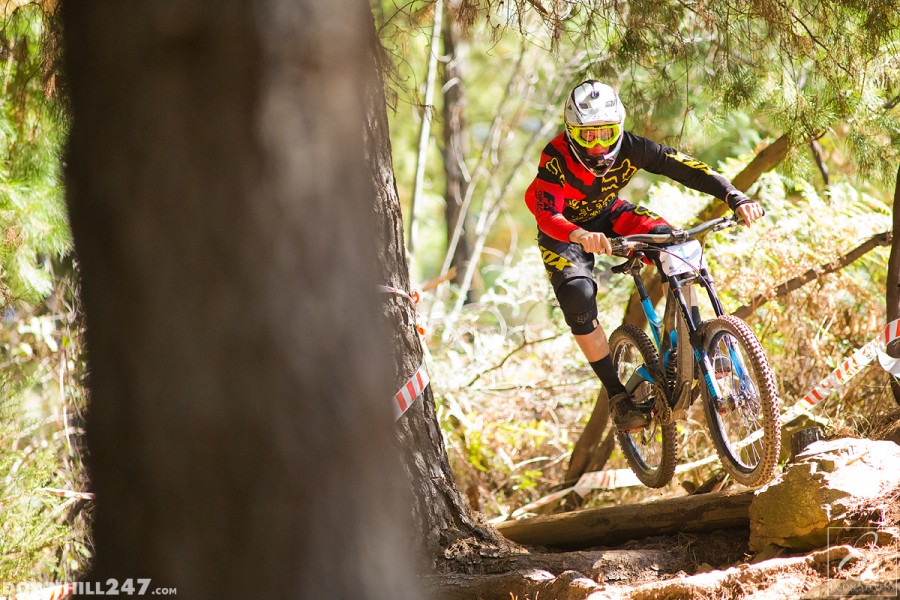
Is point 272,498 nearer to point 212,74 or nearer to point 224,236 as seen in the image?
point 224,236

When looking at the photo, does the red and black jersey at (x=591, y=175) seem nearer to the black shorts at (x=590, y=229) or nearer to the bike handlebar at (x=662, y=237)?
the black shorts at (x=590, y=229)

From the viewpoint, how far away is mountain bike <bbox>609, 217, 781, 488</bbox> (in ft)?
12.8

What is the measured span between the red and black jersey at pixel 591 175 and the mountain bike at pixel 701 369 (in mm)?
375

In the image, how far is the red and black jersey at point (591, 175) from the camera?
Answer: 15.0 ft

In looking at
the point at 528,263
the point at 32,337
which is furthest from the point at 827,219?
the point at 32,337

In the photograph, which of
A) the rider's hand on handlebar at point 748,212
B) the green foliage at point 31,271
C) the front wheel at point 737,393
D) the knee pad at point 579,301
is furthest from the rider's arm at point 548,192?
the green foliage at point 31,271

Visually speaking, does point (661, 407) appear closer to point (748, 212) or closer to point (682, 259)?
point (682, 259)

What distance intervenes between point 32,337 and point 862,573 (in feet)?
23.7

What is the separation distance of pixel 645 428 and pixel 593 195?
4.76 ft

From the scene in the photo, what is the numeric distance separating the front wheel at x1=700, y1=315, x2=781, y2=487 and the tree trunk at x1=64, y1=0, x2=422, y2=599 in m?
2.51

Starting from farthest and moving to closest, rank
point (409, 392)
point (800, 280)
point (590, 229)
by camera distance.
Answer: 1. point (800, 280)
2. point (590, 229)
3. point (409, 392)

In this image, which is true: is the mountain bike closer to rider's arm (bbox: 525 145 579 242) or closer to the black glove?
the black glove

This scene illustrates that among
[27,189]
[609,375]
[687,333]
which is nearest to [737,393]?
[687,333]

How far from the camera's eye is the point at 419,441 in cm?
450
